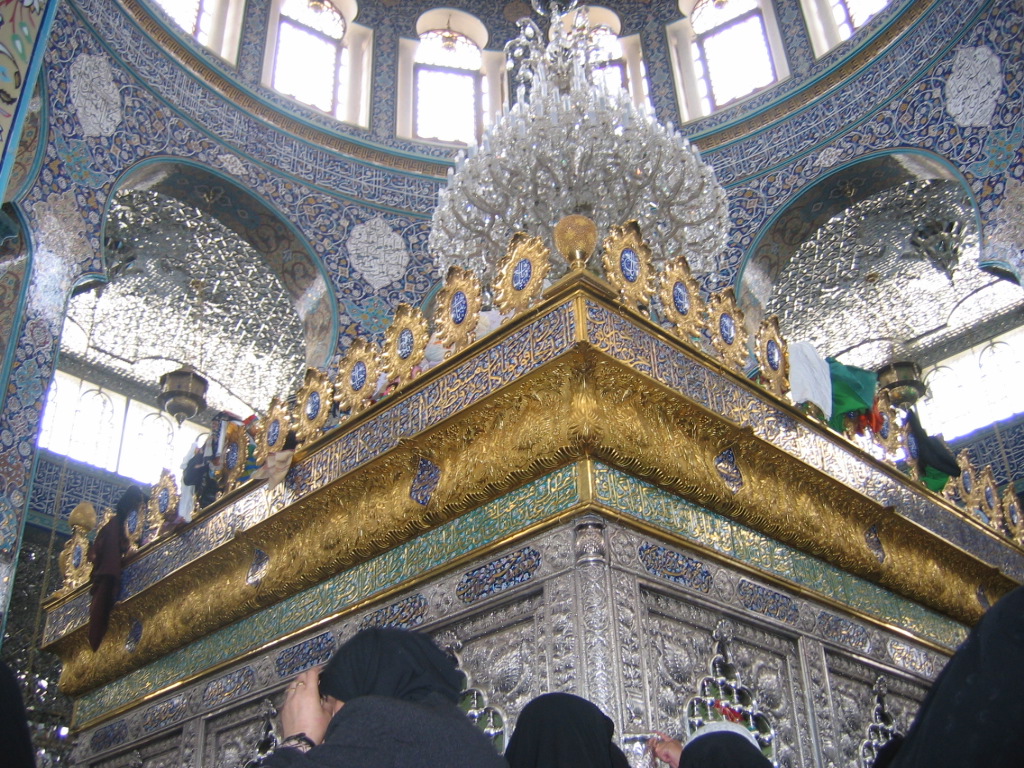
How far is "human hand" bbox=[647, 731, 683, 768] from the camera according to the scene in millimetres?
2088

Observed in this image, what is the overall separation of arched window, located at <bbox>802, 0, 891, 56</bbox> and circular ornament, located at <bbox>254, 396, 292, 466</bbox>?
4.77m

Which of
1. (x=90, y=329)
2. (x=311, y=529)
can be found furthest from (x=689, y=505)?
(x=90, y=329)

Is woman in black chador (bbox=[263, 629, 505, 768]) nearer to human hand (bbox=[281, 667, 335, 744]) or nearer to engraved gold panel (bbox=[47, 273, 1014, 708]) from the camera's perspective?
human hand (bbox=[281, 667, 335, 744])

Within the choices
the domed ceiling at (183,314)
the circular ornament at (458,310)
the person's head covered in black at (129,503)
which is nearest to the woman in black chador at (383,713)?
the circular ornament at (458,310)

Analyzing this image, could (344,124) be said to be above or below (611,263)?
above

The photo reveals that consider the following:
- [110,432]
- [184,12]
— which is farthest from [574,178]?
[110,432]

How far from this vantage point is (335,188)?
6309 millimetres

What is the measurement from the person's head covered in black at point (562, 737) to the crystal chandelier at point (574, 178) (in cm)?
248

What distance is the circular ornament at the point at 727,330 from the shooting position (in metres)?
3.02

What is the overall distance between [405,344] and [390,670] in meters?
1.89

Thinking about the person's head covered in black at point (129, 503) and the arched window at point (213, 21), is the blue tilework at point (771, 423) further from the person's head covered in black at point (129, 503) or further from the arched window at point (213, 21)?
the arched window at point (213, 21)

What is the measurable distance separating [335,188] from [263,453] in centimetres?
320

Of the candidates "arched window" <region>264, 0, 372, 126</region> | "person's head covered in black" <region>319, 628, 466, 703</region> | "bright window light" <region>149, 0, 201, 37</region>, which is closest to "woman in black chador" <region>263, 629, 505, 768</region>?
"person's head covered in black" <region>319, 628, 466, 703</region>

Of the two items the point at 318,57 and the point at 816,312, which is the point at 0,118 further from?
the point at 816,312
